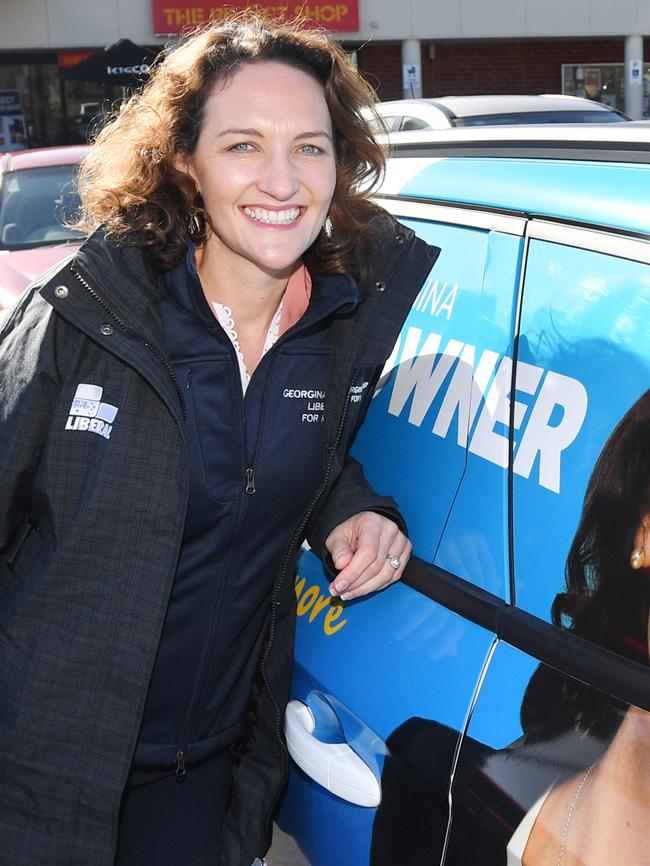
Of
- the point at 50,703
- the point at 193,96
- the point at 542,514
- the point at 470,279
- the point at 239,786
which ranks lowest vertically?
the point at 239,786

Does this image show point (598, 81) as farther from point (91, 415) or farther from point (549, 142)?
point (91, 415)

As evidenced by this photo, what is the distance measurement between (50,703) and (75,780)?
0.13m

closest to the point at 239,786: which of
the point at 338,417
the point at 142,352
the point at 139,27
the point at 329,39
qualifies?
the point at 338,417

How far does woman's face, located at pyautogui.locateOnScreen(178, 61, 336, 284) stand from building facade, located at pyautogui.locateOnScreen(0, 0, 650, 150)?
16.7 meters

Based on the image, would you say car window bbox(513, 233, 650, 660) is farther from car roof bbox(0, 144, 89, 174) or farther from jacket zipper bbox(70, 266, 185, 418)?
car roof bbox(0, 144, 89, 174)

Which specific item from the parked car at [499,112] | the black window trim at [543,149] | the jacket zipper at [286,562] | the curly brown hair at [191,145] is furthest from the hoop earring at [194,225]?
the parked car at [499,112]

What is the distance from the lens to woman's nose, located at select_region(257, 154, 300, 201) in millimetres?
1786

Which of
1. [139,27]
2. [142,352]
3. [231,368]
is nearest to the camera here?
[142,352]

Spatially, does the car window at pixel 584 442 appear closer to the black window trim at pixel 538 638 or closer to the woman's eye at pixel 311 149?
the black window trim at pixel 538 638

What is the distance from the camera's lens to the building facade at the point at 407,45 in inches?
714

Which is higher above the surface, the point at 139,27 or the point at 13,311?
the point at 139,27

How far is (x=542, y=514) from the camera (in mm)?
1436

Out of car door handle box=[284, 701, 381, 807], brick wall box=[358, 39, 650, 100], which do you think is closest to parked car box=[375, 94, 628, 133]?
car door handle box=[284, 701, 381, 807]

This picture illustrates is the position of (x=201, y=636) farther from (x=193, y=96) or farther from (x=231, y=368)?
(x=193, y=96)
